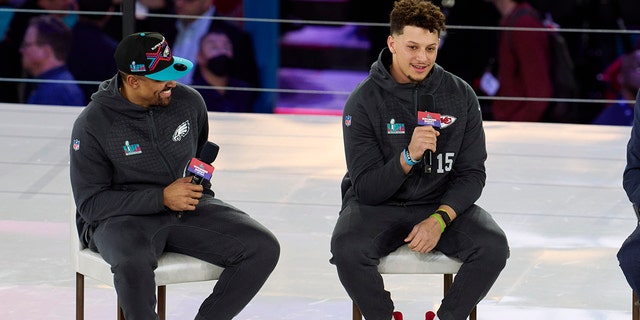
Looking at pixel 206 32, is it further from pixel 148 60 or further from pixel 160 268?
pixel 160 268

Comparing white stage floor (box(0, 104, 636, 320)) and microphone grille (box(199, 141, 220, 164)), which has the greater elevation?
microphone grille (box(199, 141, 220, 164))

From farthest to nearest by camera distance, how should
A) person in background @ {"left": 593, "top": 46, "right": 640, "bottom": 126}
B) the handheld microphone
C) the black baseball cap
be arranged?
person in background @ {"left": 593, "top": 46, "right": 640, "bottom": 126} → the black baseball cap → the handheld microphone

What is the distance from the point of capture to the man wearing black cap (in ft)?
10.4

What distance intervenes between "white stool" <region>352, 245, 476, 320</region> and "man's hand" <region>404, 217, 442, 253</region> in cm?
2

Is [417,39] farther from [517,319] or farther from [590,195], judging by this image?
[590,195]

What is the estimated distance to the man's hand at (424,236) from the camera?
10.4 feet

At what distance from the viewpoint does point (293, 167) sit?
5746 mm

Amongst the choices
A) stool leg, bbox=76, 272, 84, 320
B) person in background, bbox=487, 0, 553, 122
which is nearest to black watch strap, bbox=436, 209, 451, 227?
stool leg, bbox=76, 272, 84, 320

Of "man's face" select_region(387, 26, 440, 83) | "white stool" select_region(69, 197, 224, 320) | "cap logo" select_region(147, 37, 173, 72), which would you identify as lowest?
"white stool" select_region(69, 197, 224, 320)

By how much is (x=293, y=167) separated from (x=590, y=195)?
1.44 metres

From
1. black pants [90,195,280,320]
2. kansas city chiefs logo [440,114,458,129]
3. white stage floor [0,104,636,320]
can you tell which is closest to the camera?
black pants [90,195,280,320]

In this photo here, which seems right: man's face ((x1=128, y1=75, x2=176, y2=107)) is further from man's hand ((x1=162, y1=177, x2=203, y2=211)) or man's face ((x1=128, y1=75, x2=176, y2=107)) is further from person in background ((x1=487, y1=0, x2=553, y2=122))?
person in background ((x1=487, y1=0, x2=553, y2=122))

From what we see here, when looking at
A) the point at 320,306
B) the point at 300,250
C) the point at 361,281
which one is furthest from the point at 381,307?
the point at 300,250

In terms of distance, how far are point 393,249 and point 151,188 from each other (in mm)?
695
